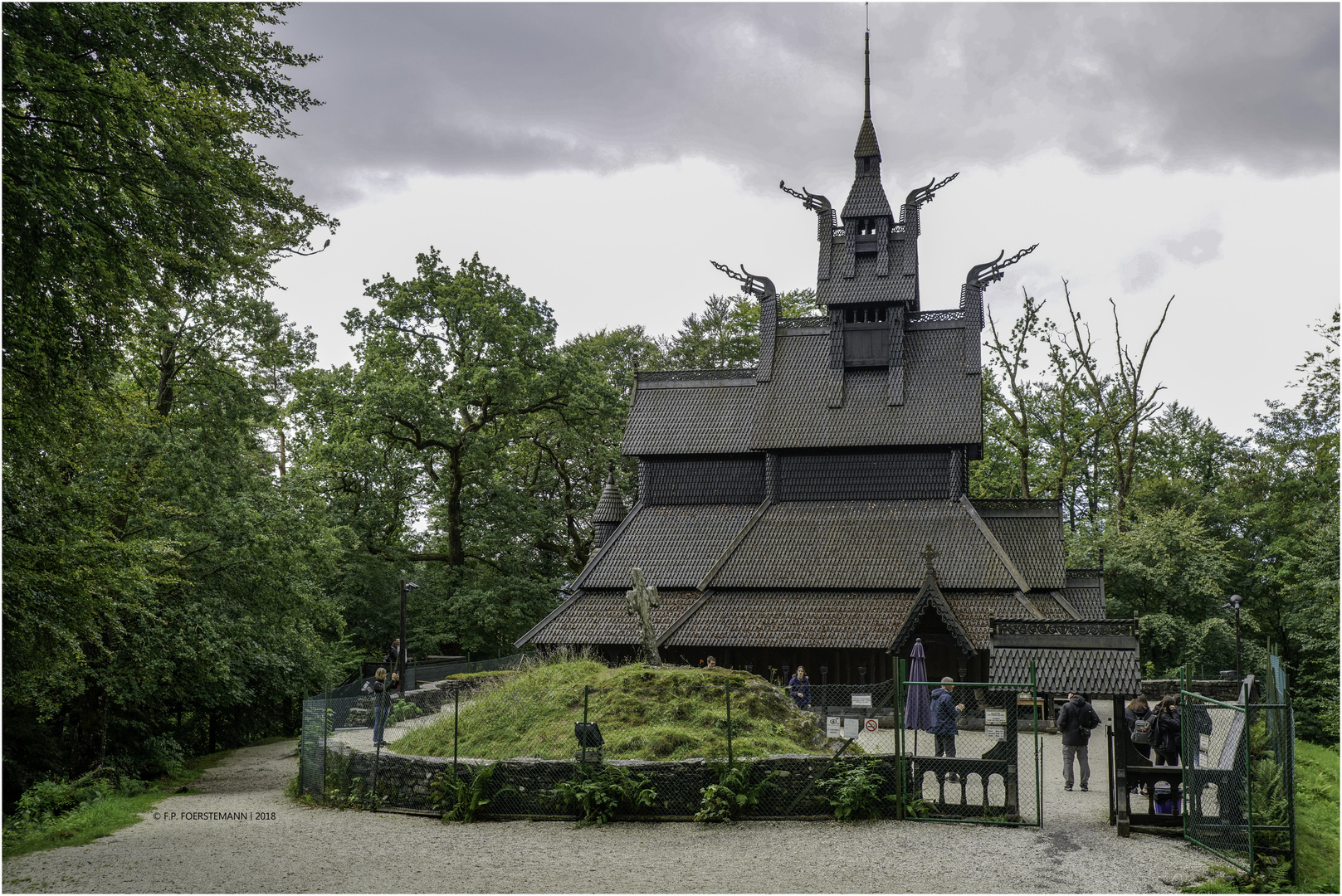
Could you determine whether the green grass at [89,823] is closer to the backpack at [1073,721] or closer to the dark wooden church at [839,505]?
the dark wooden church at [839,505]

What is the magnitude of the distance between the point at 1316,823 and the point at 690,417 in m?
21.1

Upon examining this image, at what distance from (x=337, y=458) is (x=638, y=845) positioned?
25.8 meters

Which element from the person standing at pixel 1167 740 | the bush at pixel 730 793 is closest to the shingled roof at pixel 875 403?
the person standing at pixel 1167 740

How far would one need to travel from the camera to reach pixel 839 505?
98.1ft

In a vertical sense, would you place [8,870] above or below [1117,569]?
below

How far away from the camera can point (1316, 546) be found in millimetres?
31906

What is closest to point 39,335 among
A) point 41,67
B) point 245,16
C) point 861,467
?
point 41,67

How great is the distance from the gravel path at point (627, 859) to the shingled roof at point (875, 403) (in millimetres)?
15889

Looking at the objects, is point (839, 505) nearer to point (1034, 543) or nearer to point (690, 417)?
point (1034, 543)

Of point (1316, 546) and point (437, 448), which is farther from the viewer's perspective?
point (437, 448)

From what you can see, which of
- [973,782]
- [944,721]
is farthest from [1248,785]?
[944,721]

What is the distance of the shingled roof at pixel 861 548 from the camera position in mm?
26172

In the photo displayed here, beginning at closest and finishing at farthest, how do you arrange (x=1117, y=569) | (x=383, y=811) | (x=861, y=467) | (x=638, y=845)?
(x=638, y=845), (x=383, y=811), (x=861, y=467), (x=1117, y=569)

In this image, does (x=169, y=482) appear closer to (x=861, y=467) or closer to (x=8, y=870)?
(x=8, y=870)
